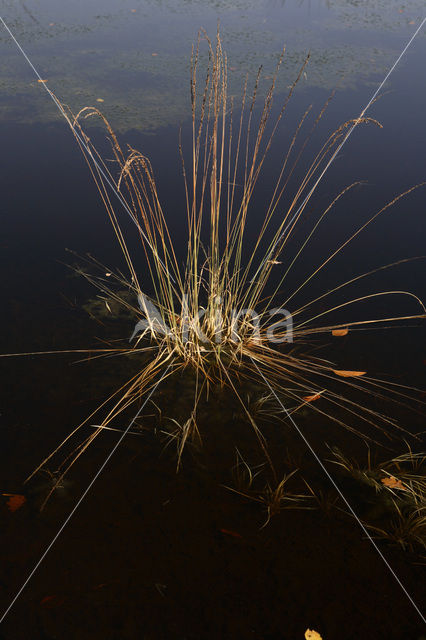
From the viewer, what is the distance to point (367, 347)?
171cm

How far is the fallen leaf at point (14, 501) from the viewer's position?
1204mm

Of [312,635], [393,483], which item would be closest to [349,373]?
[393,483]

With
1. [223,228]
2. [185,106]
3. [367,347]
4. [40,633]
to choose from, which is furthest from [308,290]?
[185,106]

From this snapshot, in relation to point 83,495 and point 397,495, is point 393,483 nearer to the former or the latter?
point 397,495

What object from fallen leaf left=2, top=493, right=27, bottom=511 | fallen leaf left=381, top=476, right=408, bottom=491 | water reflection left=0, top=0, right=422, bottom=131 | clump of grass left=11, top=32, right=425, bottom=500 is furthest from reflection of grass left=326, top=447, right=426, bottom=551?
water reflection left=0, top=0, right=422, bottom=131

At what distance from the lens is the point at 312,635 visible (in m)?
0.99

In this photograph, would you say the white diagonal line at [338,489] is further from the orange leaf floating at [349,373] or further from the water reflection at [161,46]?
the water reflection at [161,46]

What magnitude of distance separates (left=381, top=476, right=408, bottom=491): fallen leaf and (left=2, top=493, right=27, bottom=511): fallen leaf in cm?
93

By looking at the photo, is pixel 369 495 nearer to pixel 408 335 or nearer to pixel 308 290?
pixel 408 335

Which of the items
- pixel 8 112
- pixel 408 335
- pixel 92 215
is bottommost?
pixel 408 335

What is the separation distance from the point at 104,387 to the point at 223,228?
1.11m

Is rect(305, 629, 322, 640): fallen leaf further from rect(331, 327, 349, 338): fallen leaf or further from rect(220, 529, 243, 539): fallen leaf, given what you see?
rect(331, 327, 349, 338): fallen leaf

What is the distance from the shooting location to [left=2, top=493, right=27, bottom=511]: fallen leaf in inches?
47.4

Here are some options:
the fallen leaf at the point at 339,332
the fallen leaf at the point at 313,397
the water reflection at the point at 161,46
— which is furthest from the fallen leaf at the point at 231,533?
the water reflection at the point at 161,46
